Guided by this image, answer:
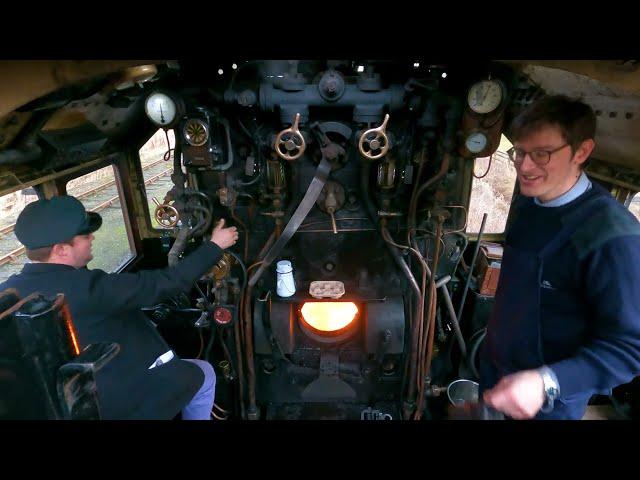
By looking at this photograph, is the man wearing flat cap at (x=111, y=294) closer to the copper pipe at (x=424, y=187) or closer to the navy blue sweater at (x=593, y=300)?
the copper pipe at (x=424, y=187)

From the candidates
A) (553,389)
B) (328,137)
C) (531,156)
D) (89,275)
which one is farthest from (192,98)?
(553,389)

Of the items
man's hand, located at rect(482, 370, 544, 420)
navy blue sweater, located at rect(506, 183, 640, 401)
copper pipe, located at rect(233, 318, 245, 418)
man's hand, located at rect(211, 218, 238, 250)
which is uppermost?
navy blue sweater, located at rect(506, 183, 640, 401)

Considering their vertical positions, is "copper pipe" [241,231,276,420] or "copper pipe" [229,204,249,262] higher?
"copper pipe" [229,204,249,262]

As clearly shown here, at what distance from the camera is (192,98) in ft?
9.00

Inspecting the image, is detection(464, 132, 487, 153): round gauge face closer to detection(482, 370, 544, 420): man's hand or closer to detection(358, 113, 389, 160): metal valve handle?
detection(358, 113, 389, 160): metal valve handle

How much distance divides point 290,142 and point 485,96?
137 centimetres

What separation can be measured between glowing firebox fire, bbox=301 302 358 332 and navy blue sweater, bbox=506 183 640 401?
184 cm

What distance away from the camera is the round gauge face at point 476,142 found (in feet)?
8.67

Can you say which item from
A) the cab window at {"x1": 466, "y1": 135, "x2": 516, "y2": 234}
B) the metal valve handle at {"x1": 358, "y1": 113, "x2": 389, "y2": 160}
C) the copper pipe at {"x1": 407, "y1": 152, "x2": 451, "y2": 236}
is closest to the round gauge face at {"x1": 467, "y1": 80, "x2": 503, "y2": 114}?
the copper pipe at {"x1": 407, "y1": 152, "x2": 451, "y2": 236}

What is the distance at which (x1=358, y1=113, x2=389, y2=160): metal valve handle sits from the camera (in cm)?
254

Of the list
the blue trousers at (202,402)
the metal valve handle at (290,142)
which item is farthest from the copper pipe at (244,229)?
the blue trousers at (202,402)

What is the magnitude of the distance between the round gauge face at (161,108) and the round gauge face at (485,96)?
6.86ft

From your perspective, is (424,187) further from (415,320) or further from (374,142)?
(415,320)

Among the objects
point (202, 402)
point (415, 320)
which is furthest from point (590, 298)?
point (202, 402)
